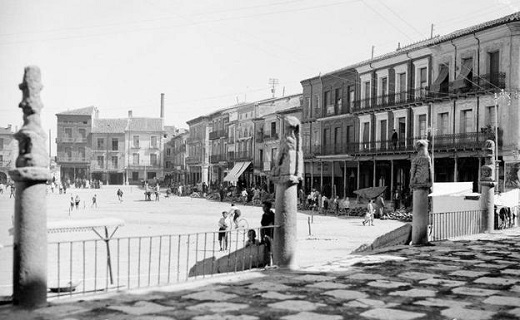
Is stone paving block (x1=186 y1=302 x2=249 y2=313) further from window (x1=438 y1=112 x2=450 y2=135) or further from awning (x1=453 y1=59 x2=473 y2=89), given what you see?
window (x1=438 y1=112 x2=450 y2=135)

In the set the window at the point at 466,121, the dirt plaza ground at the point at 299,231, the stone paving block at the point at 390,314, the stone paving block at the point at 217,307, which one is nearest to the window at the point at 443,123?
the window at the point at 466,121

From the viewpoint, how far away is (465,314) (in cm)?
711

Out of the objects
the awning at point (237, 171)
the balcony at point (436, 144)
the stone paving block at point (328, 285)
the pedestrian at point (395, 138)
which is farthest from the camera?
the awning at point (237, 171)

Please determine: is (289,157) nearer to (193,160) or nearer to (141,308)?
(141,308)

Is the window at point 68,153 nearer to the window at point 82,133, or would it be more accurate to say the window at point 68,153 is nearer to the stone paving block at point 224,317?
the window at point 82,133

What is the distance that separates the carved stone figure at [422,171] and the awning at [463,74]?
18473 millimetres

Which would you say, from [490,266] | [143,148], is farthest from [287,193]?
[143,148]

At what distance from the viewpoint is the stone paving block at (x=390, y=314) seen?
22.5 feet

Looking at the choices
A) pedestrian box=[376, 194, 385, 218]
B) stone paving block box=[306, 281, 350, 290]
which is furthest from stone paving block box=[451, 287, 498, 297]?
pedestrian box=[376, 194, 385, 218]

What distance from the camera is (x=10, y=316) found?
654cm

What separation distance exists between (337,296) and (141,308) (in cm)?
279

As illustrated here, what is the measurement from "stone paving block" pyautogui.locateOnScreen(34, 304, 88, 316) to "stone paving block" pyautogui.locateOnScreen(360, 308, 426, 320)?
11.8 feet

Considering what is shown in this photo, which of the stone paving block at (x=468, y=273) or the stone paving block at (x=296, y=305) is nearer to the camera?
the stone paving block at (x=296, y=305)

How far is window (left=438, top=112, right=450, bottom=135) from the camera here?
106 feet
